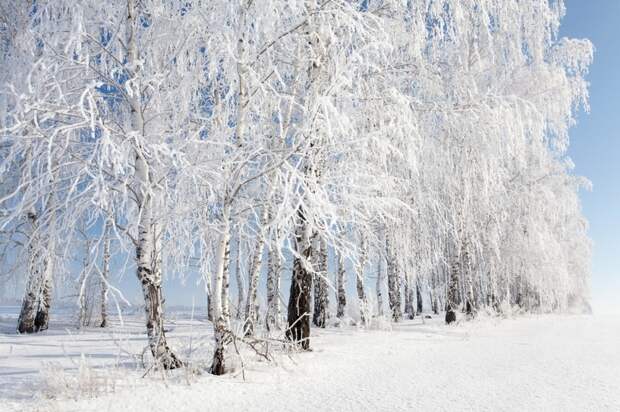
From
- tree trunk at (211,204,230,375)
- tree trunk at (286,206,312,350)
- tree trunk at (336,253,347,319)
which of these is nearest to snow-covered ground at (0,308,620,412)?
tree trunk at (211,204,230,375)

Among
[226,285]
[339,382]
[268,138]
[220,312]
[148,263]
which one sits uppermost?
[268,138]

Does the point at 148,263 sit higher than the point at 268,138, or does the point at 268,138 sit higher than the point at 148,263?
the point at 268,138

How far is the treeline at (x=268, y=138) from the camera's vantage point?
4.54 m

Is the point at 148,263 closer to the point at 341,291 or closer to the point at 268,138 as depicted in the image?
the point at 268,138

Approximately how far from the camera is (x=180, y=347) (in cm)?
582

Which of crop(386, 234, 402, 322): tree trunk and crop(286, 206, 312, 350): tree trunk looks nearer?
crop(286, 206, 312, 350): tree trunk

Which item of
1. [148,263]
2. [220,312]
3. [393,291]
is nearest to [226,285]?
[220,312]

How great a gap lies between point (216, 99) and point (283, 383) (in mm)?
4378

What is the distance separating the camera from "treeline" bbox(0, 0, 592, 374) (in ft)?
14.9

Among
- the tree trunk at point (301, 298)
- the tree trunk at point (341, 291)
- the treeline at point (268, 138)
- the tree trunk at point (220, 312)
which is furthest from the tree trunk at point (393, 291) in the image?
the tree trunk at point (220, 312)

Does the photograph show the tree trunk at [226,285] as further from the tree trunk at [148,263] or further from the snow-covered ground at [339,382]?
the tree trunk at [148,263]

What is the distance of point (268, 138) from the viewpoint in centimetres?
664

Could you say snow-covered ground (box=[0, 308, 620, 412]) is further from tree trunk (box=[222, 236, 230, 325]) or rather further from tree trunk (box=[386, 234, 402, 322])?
tree trunk (box=[386, 234, 402, 322])

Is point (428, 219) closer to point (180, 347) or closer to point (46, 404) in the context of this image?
point (180, 347)
